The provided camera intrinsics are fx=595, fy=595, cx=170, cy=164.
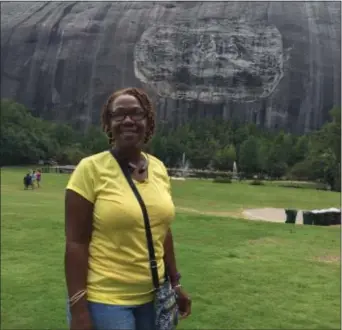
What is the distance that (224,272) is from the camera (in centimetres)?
706

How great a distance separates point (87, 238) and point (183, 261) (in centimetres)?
555

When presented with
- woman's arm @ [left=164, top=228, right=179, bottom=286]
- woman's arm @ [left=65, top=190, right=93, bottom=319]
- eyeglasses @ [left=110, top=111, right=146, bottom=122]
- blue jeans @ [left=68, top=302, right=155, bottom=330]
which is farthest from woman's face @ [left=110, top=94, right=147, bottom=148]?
blue jeans @ [left=68, top=302, right=155, bottom=330]

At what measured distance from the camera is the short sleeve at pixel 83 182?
2053 millimetres

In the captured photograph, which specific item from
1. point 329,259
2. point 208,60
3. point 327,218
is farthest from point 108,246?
point 208,60

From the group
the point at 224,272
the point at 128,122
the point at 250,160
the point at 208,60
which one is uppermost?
the point at 208,60

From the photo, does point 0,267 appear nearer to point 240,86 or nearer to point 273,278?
point 273,278

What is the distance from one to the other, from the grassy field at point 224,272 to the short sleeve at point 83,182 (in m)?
3.30

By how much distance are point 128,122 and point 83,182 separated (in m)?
0.30

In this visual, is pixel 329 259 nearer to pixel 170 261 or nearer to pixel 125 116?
pixel 170 261

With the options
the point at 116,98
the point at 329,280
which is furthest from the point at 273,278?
the point at 116,98

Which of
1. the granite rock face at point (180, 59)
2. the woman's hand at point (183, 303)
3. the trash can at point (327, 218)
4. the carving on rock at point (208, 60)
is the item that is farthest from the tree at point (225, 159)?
the woman's hand at point (183, 303)

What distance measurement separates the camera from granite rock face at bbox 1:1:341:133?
204 feet

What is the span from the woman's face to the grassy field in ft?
10.7

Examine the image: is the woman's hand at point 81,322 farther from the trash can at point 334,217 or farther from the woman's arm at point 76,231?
the trash can at point 334,217
